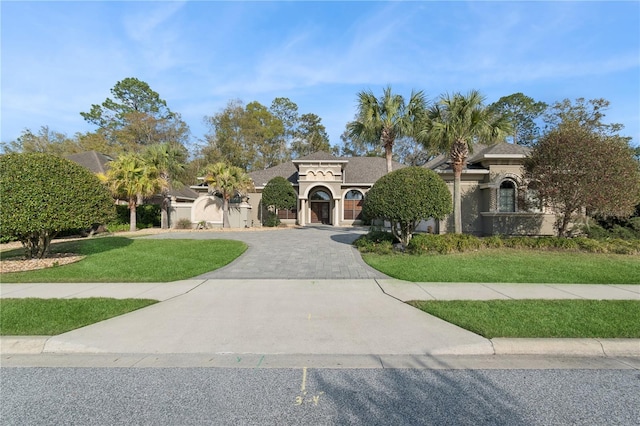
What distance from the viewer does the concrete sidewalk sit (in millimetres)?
4219

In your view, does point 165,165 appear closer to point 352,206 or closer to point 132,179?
point 132,179

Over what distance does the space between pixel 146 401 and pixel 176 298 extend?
148 inches

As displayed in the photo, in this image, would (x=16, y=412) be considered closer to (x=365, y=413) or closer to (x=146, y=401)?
(x=146, y=401)

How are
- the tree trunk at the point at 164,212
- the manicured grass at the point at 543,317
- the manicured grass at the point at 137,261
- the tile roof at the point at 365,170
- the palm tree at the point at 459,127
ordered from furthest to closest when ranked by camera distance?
1. the tile roof at the point at 365,170
2. the tree trunk at the point at 164,212
3. the palm tree at the point at 459,127
4. the manicured grass at the point at 137,261
5. the manicured grass at the point at 543,317

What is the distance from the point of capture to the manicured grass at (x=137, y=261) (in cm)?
830

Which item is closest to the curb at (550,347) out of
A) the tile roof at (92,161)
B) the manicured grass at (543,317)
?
the manicured grass at (543,317)

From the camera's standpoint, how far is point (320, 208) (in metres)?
30.6

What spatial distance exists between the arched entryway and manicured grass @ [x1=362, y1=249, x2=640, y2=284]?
18644 mm

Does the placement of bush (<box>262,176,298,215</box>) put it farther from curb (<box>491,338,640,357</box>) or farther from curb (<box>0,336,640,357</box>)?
curb (<box>491,338,640,357</box>)

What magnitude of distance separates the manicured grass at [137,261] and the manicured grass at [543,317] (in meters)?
7.07

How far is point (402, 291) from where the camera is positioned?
7000 millimetres

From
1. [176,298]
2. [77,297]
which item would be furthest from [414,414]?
[77,297]

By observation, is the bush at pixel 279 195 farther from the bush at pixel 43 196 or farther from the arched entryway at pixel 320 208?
the bush at pixel 43 196

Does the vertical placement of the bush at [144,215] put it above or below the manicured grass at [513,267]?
above
